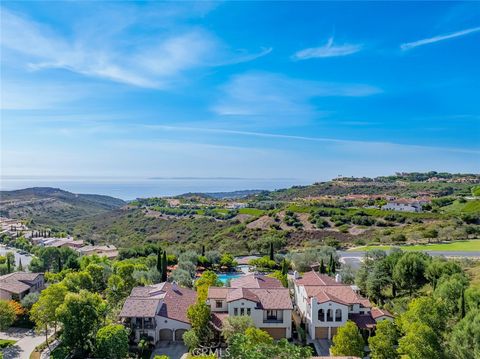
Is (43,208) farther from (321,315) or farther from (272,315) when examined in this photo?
(321,315)

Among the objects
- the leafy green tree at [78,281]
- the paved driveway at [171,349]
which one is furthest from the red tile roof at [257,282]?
the leafy green tree at [78,281]

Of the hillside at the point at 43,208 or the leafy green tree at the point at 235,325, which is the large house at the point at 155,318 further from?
the hillside at the point at 43,208

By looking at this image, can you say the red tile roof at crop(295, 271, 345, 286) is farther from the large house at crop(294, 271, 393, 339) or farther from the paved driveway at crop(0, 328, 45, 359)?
the paved driveway at crop(0, 328, 45, 359)

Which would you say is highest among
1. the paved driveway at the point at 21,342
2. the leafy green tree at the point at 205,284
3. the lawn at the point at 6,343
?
the leafy green tree at the point at 205,284

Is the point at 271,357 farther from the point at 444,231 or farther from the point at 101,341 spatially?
the point at 444,231

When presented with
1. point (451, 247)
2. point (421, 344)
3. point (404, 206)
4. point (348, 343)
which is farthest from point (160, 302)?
point (404, 206)

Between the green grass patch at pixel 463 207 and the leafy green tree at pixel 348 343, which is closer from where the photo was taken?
the leafy green tree at pixel 348 343
